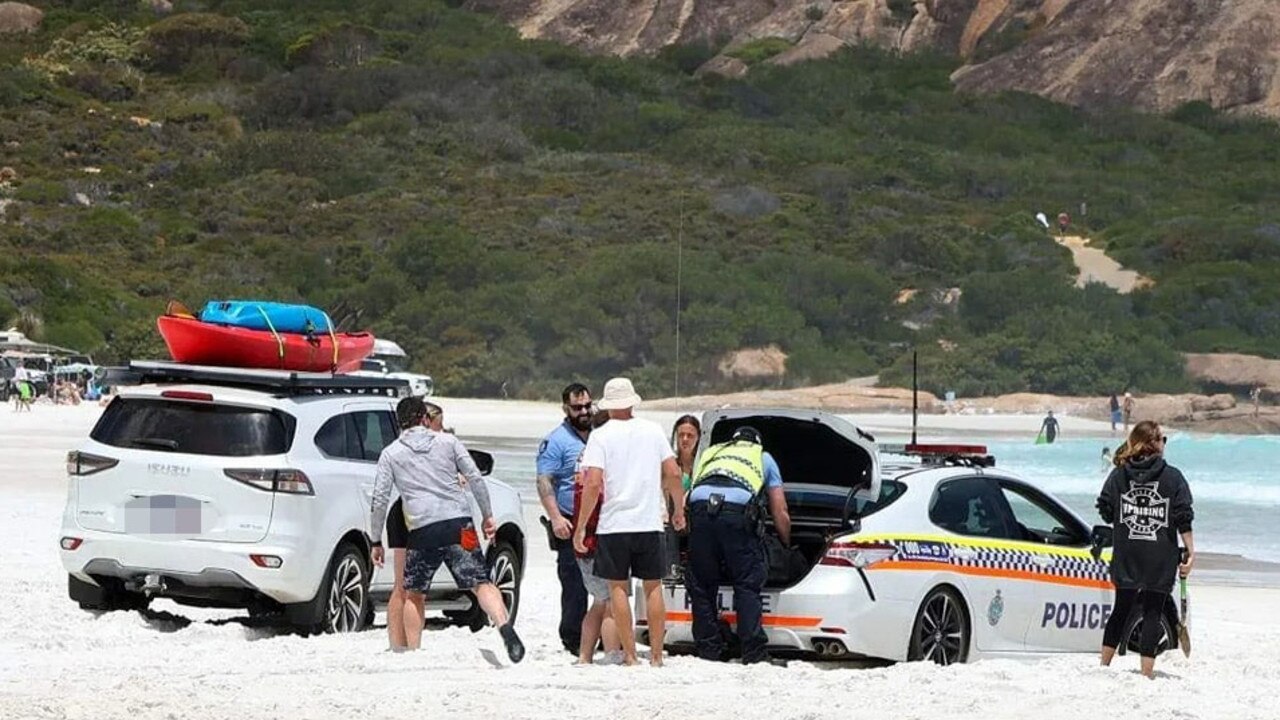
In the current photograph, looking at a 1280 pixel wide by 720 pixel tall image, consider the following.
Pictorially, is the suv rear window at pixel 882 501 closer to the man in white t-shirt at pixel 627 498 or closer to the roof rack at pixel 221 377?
the man in white t-shirt at pixel 627 498

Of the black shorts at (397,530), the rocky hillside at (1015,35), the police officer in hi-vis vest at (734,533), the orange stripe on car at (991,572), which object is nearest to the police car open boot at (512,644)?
the black shorts at (397,530)

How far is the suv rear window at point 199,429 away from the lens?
40.3 ft

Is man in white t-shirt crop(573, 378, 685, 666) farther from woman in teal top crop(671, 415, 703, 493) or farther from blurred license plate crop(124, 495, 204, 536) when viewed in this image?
blurred license plate crop(124, 495, 204, 536)

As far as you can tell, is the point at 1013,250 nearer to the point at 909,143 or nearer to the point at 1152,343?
the point at 1152,343

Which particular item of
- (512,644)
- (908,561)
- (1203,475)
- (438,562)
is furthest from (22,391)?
(908,561)

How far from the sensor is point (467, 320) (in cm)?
8094

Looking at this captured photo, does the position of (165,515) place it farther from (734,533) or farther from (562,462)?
(734,533)

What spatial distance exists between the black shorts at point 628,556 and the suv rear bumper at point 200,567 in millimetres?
1885

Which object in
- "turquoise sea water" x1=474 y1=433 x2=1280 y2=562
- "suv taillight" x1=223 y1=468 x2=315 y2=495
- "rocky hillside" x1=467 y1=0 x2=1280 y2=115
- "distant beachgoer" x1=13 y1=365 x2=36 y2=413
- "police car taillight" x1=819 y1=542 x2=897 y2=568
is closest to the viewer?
"police car taillight" x1=819 y1=542 x2=897 y2=568

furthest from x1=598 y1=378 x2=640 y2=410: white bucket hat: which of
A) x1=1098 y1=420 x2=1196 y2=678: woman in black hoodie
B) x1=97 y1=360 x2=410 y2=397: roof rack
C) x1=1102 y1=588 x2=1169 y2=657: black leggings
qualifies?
x1=1102 y1=588 x2=1169 y2=657: black leggings

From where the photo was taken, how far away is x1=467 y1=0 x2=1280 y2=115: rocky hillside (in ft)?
413

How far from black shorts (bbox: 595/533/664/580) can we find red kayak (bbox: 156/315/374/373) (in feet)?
8.48

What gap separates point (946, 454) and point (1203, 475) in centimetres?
3410

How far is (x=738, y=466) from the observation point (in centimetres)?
1151
